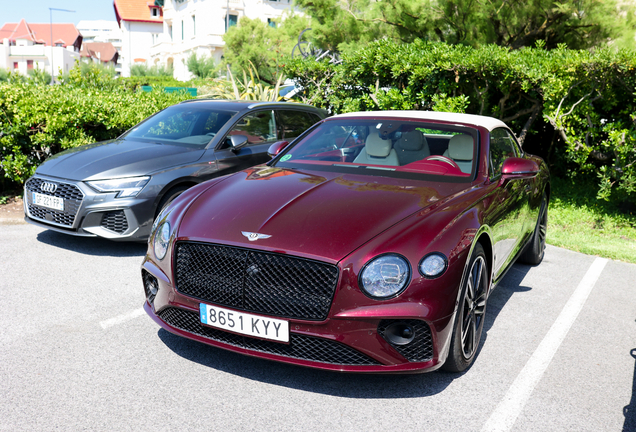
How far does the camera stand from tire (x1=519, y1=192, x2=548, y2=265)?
18.7 ft

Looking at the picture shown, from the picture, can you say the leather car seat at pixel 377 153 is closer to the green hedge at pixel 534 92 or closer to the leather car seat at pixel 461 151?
the leather car seat at pixel 461 151

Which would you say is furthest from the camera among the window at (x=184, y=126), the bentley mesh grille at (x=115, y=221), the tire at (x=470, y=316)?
the window at (x=184, y=126)

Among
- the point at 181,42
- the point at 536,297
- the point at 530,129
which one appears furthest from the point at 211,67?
the point at 536,297

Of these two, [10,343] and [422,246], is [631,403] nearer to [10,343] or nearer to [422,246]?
[422,246]

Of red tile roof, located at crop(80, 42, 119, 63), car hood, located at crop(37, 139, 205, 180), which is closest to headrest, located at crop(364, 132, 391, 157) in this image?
car hood, located at crop(37, 139, 205, 180)

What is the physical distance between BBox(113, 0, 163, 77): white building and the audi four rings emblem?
72.8 meters

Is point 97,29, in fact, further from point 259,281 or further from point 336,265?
point 336,265

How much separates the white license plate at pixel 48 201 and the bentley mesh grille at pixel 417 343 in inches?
156

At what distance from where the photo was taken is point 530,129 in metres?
8.73

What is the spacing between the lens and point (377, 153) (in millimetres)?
4426

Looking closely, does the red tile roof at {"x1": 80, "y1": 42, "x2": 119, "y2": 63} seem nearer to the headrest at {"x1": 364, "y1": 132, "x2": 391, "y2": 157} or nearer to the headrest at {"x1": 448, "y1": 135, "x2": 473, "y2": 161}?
the headrest at {"x1": 364, "y1": 132, "x2": 391, "y2": 157}

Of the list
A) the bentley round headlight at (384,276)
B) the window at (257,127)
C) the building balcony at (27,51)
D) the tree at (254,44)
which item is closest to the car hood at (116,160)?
the window at (257,127)

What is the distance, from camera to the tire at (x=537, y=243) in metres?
5.71

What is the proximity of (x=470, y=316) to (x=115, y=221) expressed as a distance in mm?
3590
